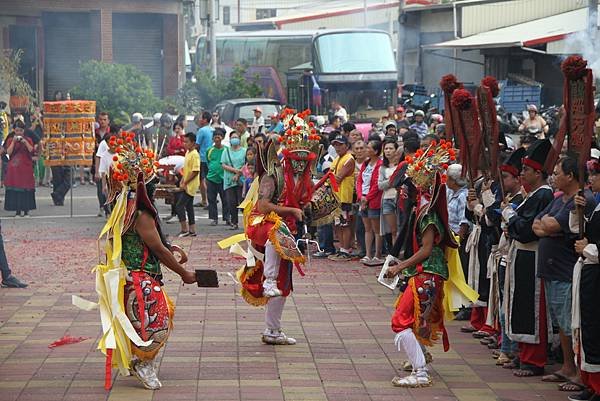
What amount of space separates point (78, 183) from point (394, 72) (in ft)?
37.7

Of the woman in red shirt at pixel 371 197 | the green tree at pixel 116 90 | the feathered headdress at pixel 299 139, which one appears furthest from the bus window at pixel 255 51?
the feathered headdress at pixel 299 139

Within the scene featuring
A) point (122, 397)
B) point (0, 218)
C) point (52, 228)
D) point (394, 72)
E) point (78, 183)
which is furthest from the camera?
point (394, 72)

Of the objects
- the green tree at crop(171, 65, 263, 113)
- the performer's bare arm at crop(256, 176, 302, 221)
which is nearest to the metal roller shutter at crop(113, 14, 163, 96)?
the green tree at crop(171, 65, 263, 113)

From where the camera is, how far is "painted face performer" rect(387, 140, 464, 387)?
8.48m

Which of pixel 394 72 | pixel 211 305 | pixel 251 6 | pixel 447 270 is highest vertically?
pixel 251 6

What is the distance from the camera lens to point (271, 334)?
32.8 feet

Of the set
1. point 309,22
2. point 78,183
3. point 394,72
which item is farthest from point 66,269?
point 309,22

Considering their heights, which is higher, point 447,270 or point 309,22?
point 309,22

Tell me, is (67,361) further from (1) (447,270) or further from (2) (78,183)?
(2) (78,183)

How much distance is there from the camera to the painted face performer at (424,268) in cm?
848

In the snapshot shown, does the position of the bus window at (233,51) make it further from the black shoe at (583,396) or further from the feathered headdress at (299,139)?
the black shoe at (583,396)

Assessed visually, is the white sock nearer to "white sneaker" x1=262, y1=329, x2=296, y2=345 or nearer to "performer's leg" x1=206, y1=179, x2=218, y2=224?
"white sneaker" x1=262, y1=329, x2=296, y2=345

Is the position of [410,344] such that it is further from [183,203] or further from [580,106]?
[183,203]

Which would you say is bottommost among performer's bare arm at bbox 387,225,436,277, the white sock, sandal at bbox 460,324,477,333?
sandal at bbox 460,324,477,333
